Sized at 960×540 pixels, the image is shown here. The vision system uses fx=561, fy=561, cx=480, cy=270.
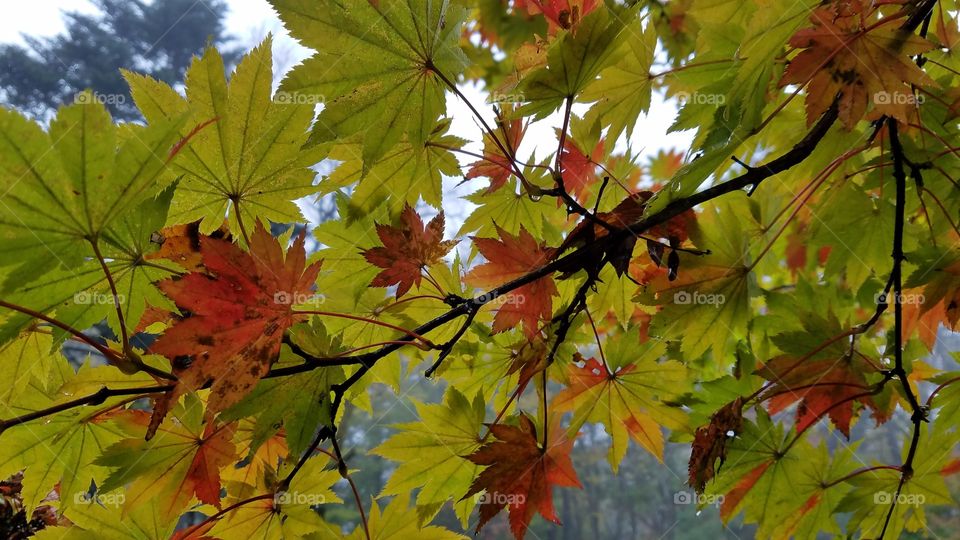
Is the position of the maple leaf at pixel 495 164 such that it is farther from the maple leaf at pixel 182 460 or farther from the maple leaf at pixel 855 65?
the maple leaf at pixel 182 460

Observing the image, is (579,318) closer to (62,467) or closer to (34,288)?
(34,288)

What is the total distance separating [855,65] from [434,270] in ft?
2.73

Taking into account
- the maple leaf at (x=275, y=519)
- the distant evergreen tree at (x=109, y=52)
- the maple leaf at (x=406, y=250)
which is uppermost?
the distant evergreen tree at (x=109, y=52)

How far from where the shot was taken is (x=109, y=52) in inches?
663

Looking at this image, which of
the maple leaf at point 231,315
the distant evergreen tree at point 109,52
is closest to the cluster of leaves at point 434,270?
the maple leaf at point 231,315

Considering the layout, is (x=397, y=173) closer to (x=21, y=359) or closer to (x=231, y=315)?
(x=231, y=315)

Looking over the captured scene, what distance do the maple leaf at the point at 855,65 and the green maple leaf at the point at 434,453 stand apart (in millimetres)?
798

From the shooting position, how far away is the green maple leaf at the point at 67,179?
22.8 inches

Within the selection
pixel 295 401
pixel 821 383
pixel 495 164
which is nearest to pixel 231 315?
pixel 295 401

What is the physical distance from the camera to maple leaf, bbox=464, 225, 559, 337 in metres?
0.94

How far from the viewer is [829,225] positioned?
1392 mm

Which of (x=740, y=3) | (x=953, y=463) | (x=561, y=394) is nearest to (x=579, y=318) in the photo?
(x=561, y=394)

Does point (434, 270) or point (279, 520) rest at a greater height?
point (434, 270)

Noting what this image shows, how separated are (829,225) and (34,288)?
5.19 feet
